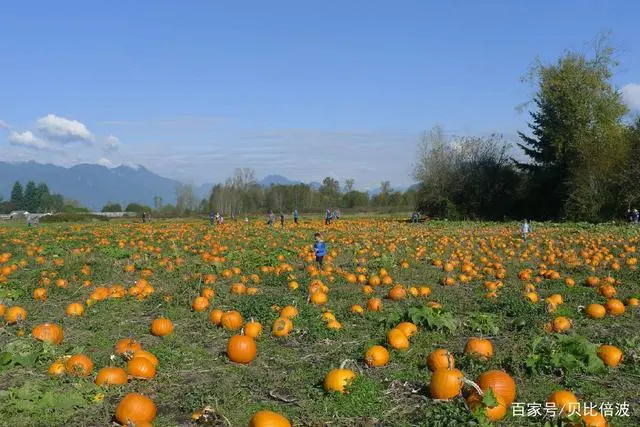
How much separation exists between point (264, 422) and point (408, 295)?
7.40 m

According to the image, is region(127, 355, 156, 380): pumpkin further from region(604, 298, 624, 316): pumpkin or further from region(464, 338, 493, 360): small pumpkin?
region(604, 298, 624, 316): pumpkin

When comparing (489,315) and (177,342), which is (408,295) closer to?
(489,315)

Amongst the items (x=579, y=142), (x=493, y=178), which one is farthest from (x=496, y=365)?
(x=493, y=178)

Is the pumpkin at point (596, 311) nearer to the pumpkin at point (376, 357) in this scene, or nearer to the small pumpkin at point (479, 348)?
the small pumpkin at point (479, 348)

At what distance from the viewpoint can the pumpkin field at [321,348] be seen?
18.4ft

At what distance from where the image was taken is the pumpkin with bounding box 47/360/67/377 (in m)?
6.61

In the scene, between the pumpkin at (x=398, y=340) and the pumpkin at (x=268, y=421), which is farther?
the pumpkin at (x=398, y=340)

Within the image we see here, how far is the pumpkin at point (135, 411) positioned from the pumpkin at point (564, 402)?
13.1 ft

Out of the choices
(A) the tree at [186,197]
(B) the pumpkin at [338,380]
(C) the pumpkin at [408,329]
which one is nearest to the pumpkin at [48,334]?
(B) the pumpkin at [338,380]

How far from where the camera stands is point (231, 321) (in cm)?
908

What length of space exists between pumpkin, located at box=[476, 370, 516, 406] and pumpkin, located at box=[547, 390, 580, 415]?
0.37m

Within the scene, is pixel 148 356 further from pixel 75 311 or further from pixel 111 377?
pixel 75 311

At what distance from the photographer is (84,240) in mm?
27312

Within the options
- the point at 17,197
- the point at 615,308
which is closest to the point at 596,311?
the point at 615,308
